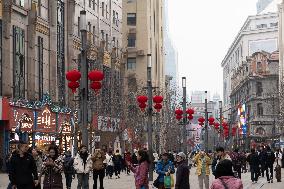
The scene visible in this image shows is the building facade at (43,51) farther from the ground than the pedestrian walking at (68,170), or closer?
farther from the ground

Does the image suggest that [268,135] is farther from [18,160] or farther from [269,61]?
[18,160]

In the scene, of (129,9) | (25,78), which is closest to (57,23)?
(25,78)

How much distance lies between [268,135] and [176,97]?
2531 cm

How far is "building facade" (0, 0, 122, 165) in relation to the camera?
4056 centimetres

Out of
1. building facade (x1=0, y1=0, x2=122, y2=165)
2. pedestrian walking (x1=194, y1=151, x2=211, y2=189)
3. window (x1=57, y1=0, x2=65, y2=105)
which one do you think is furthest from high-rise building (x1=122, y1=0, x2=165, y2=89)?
pedestrian walking (x1=194, y1=151, x2=211, y2=189)

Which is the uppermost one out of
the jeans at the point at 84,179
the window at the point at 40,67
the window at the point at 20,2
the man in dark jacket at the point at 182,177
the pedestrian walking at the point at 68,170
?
the window at the point at 20,2

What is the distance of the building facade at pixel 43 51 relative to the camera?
133ft

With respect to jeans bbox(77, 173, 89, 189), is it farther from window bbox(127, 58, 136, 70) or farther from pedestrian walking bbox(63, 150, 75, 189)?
window bbox(127, 58, 136, 70)

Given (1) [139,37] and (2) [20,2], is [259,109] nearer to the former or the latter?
(1) [139,37]

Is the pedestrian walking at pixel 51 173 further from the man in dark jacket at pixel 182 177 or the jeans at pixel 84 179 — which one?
the jeans at pixel 84 179

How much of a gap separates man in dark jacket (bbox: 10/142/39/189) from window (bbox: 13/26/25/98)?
28.7 meters

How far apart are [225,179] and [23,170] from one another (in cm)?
565

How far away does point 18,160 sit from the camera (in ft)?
43.7

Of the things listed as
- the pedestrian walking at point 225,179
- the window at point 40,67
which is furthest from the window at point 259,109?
the pedestrian walking at point 225,179
